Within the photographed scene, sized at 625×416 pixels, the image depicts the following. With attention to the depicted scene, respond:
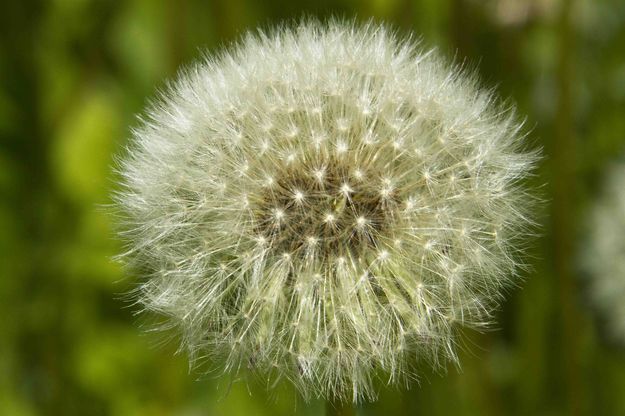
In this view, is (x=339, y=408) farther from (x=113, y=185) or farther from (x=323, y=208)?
(x=113, y=185)

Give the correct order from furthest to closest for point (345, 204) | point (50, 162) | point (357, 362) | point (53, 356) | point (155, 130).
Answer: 1. point (50, 162)
2. point (53, 356)
3. point (155, 130)
4. point (345, 204)
5. point (357, 362)

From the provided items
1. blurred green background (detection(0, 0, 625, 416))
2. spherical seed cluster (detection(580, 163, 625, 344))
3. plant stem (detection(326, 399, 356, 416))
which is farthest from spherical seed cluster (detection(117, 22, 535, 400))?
spherical seed cluster (detection(580, 163, 625, 344))

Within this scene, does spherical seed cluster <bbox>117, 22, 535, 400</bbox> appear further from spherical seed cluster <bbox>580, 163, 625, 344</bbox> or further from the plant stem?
spherical seed cluster <bbox>580, 163, 625, 344</bbox>

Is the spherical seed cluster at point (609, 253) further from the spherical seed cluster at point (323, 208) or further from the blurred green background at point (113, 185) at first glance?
the spherical seed cluster at point (323, 208)

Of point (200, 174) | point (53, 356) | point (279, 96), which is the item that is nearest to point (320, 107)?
point (279, 96)

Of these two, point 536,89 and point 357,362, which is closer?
point 357,362

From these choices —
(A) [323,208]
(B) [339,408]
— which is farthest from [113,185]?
(B) [339,408]

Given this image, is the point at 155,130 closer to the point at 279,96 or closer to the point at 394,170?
the point at 279,96
